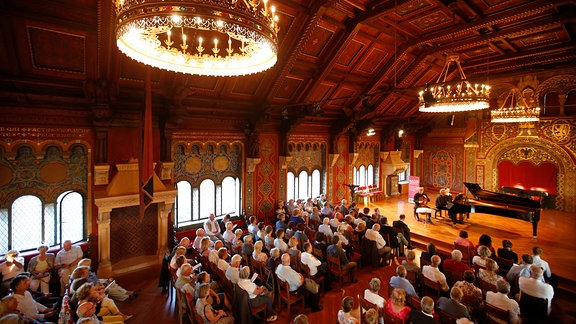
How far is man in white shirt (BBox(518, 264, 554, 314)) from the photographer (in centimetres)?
464

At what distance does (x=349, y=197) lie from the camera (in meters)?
13.7

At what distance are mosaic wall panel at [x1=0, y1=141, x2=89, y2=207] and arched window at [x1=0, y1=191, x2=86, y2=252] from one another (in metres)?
0.20

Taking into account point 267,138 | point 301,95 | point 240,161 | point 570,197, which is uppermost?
point 301,95

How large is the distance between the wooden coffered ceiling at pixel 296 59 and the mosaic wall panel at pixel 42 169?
0.70m

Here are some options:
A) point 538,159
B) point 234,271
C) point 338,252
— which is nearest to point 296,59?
point 338,252

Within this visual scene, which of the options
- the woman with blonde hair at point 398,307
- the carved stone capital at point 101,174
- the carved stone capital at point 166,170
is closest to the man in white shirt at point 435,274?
the woman with blonde hair at point 398,307

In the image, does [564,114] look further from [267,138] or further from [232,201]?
[232,201]

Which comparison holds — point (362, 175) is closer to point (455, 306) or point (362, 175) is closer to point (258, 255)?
point (258, 255)

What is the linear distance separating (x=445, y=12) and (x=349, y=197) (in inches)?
334

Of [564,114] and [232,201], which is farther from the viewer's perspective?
[564,114]

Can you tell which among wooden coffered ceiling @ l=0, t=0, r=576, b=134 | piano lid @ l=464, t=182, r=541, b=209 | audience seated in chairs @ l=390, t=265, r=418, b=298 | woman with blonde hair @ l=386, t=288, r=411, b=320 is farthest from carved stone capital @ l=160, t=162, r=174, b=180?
piano lid @ l=464, t=182, r=541, b=209

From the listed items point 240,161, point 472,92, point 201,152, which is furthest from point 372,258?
point 201,152

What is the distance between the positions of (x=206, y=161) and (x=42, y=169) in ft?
13.4

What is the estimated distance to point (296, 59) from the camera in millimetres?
8305
